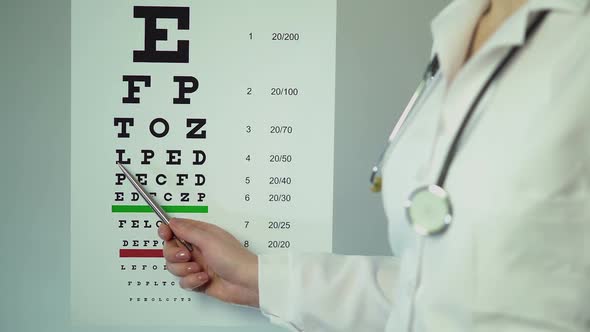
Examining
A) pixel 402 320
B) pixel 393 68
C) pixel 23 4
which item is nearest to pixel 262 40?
pixel 393 68

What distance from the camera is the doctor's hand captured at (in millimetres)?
900

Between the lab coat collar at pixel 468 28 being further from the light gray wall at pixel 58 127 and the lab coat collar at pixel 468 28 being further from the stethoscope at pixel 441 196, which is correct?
the light gray wall at pixel 58 127

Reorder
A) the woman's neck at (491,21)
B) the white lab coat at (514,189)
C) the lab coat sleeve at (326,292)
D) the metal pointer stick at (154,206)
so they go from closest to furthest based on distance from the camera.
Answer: the white lab coat at (514,189)
the woman's neck at (491,21)
the lab coat sleeve at (326,292)
the metal pointer stick at (154,206)

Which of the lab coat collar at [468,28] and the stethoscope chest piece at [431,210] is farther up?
the lab coat collar at [468,28]

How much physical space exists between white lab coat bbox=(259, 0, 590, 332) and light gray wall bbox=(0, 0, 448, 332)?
337 millimetres

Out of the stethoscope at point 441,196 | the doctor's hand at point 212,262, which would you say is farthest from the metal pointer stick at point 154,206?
the stethoscope at point 441,196

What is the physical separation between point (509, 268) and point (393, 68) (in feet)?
1.80

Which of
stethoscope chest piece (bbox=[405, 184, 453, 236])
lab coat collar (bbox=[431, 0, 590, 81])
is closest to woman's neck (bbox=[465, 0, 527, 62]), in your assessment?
lab coat collar (bbox=[431, 0, 590, 81])

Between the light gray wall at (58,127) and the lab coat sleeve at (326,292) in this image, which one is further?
the light gray wall at (58,127)

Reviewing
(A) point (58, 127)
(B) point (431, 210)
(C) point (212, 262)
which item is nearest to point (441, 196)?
(B) point (431, 210)

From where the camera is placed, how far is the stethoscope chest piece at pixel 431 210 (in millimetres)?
550

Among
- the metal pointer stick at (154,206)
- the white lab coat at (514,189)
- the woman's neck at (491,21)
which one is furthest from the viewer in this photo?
the metal pointer stick at (154,206)

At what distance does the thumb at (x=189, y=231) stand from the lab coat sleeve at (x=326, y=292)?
0.13m

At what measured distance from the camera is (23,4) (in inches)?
38.3
